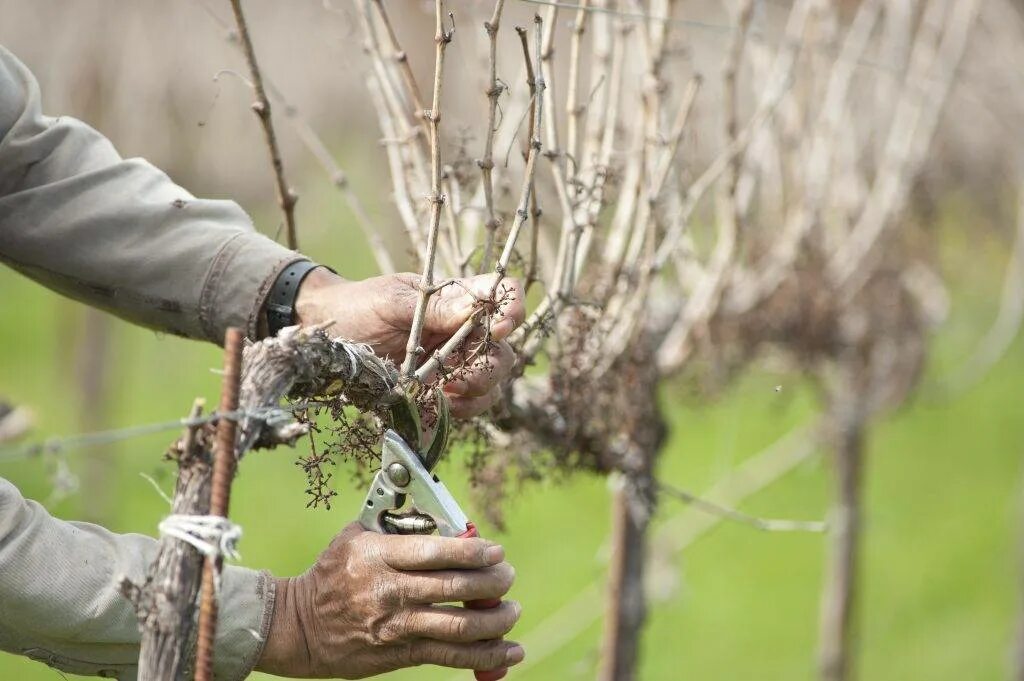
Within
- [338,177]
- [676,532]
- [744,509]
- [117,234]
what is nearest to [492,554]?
[117,234]

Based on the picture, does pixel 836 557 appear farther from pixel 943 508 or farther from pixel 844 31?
pixel 943 508

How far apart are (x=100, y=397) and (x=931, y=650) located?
524 cm

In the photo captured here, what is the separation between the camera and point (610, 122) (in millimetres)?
2305

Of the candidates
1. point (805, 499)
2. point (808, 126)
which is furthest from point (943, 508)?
point (808, 126)

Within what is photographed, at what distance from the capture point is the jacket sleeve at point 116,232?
6.07 feet

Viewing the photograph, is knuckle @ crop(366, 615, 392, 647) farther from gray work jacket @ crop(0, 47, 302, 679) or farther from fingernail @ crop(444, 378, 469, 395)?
gray work jacket @ crop(0, 47, 302, 679)

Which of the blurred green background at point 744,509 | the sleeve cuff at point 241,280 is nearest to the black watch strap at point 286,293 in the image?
the sleeve cuff at point 241,280

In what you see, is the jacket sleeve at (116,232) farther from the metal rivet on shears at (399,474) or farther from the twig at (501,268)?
the metal rivet on shears at (399,474)

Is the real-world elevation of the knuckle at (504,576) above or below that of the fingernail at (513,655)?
above

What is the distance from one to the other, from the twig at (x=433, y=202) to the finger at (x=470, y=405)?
17cm

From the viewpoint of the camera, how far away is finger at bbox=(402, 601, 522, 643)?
1.35m

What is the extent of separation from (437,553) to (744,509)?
8393 millimetres

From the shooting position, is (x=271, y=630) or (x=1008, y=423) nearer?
(x=271, y=630)

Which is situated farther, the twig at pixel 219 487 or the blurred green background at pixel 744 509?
the blurred green background at pixel 744 509
